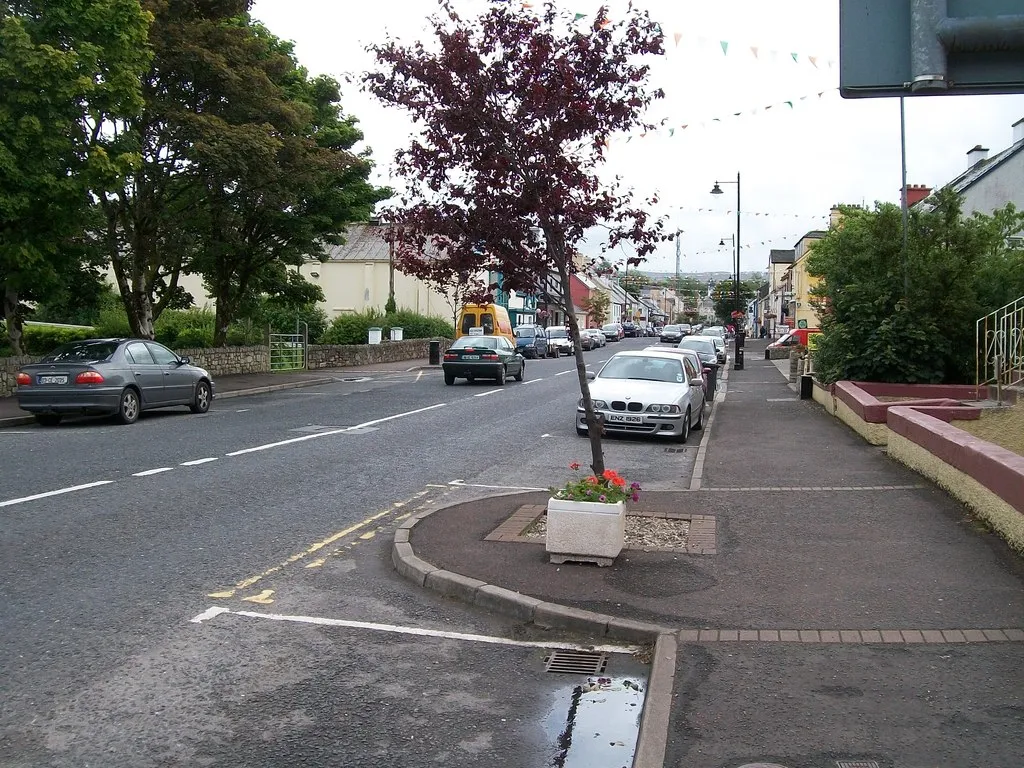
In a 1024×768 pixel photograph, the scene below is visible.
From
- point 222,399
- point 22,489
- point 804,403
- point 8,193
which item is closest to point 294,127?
point 222,399

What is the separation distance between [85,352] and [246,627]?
43.0 feet

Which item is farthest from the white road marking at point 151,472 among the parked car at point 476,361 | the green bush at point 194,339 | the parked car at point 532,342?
the parked car at point 532,342

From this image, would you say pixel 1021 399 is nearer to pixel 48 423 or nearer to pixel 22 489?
pixel 22 489

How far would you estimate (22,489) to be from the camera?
33.0 ft

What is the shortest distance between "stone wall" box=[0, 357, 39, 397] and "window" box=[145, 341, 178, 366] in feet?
14.5

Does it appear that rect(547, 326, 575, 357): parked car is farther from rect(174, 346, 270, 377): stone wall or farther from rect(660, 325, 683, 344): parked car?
rect(174, 346, 270, 377): stone wall

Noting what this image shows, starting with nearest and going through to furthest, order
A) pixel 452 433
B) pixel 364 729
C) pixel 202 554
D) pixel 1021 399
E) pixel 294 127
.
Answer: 1. pixel 364 729
2. pixel 202 554
3. pixel 1021 399
4. pixel 452 433
5. pixel 294 127

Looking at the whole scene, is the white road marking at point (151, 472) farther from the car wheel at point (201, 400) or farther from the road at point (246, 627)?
the car wheel at point (201, 400)

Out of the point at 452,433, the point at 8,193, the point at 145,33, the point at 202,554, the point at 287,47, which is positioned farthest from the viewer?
the point at 287,47

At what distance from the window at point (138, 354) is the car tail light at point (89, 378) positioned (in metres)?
1.06

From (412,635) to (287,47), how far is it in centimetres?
2852

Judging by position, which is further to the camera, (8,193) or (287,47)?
(287,47)

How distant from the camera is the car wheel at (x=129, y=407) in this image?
17.0m

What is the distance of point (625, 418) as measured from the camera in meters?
15.7
